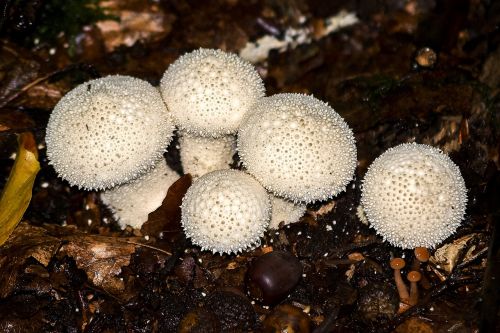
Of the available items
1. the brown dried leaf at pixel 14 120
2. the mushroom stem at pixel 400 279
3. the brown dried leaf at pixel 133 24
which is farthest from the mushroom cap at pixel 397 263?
the brown dried leaf at pixel 133 24

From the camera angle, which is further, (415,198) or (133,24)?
(133,24)

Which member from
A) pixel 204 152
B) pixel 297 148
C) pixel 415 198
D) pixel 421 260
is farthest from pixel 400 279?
pixel 204 152

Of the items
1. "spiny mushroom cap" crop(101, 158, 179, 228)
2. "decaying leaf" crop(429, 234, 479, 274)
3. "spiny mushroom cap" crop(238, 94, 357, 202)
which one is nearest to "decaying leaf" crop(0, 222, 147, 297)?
"spiny mushroom cap" crop(101, 158, 179, 228)

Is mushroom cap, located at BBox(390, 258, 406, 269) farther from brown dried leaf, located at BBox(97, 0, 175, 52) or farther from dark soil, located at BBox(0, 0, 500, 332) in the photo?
brown dried leaf, located at BBox(97, 0, 175, 52)

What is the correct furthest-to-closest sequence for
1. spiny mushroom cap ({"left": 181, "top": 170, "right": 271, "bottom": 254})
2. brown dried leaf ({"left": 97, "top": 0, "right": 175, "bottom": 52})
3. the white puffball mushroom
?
brown dried leaf ({"left": 97, "top": 0, "right": 175, "bottom": 52}) → the white puffball mushroom → spiny mushroom cap ({"left": 181, "top": 170, "right": 271, "bottom": 254})

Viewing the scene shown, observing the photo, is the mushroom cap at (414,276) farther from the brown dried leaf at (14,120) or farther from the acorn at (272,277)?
the brown dried leaf at (14,120)

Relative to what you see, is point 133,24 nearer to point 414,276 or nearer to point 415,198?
point 415,198

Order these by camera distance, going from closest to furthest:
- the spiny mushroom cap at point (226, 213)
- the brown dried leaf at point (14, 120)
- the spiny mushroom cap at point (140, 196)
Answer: the spiny mushroom cap at point (226, 213) < the spiny mushroom cap at point (140, 196) < the brown dried leaf at point (14, 120)
